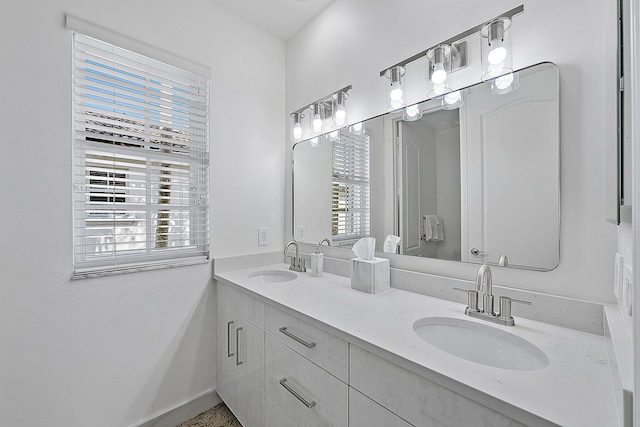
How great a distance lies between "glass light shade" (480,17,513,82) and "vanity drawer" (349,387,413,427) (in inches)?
50.3

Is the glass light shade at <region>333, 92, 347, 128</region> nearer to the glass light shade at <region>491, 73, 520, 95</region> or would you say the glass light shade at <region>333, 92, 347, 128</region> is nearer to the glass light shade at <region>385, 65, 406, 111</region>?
the glass light shade at <region>385, 65, 406, 111</region>

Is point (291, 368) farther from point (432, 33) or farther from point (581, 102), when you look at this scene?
point (432, 33)

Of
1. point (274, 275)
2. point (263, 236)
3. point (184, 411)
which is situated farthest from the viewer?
point (263, 236)

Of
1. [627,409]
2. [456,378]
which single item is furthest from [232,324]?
[627,409]

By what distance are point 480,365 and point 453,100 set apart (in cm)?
107

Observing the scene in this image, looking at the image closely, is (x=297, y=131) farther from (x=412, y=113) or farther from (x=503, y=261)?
(x=503, y=261)

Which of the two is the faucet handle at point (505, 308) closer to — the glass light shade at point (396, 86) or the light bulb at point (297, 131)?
the glass light shade at point (396, 86)

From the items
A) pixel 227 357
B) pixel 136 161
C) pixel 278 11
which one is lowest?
pixel 227 357

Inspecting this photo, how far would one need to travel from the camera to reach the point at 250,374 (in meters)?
1.48

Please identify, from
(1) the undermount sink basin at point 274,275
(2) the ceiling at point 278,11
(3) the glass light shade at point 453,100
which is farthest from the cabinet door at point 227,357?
(2) the ceiling at point 278,11

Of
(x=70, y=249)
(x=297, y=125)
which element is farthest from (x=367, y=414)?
(x=297, y=125)

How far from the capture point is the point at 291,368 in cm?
119

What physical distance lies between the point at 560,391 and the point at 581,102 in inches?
36.9

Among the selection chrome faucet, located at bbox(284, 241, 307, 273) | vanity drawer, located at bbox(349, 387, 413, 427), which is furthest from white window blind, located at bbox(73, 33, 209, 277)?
vanity drawer, located at bbox(349, 387, 413, 427)
